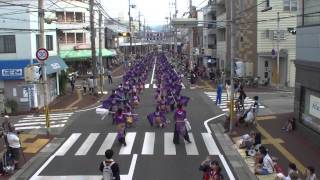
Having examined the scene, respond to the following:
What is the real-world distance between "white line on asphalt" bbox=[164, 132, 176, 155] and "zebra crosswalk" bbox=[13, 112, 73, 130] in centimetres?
657

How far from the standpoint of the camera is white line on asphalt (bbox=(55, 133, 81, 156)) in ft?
67.9

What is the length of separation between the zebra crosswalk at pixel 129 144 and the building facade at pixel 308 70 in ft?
12.9

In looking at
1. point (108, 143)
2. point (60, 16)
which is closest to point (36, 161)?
point (108, 143)

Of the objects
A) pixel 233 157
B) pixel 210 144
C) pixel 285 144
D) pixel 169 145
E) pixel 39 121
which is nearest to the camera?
pixel 233 157

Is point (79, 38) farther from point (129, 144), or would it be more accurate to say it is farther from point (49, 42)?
point (129, 144)

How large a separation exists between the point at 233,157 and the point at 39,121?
1379cm

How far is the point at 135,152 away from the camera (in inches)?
787

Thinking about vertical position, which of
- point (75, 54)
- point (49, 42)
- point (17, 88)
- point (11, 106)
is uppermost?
point (49, 42)

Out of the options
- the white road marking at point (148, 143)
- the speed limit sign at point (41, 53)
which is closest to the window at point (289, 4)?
the white road marking at point (148, 143)

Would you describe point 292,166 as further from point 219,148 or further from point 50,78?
point 50,78

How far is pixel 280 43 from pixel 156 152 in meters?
30.7

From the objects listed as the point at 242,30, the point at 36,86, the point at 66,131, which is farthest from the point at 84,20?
the point at 66,131

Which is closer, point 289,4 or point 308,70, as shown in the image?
point 308,70

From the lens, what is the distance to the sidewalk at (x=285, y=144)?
709 inches
